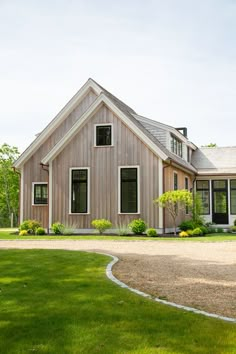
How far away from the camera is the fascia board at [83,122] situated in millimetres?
22125

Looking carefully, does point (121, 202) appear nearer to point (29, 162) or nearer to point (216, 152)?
point (29, 162)

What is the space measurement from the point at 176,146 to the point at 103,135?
21.7 ft

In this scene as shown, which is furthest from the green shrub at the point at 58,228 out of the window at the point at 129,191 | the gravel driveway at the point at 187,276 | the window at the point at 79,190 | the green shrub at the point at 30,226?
the gravel driveway at the point at 187,276

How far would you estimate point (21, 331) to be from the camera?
5.06 meters

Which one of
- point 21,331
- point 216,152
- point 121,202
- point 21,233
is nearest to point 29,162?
point 21,233

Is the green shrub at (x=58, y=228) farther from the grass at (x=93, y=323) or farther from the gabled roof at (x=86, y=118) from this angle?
the grass at (x=93, y=323)

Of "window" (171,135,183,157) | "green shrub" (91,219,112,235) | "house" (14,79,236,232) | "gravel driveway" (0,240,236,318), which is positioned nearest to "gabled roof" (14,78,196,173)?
"house" (14,79,236,232)

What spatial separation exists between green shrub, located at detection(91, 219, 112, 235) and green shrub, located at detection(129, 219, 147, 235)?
122 centimetres

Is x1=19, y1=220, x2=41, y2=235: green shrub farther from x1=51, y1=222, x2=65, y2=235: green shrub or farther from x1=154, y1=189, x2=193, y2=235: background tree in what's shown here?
x1=154, y1=189, x2=193, y2=235: background tree

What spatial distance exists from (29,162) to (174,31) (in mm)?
15156

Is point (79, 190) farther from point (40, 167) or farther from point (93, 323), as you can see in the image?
point (93, 323)

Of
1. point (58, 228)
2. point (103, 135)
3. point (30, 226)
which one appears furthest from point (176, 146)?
point (30, 226)

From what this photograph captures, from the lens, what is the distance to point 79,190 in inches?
933

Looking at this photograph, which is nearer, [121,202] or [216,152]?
[121,202]
